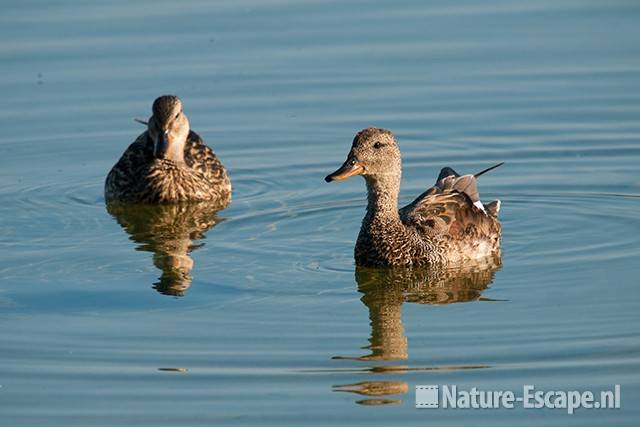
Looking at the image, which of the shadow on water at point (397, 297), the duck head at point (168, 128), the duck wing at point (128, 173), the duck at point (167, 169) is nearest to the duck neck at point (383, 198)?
the shadow on water at point (397, 297)

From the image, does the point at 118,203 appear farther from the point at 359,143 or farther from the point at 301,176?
the point at 359,143

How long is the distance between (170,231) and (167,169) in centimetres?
148

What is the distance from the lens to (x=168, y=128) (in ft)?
51.2

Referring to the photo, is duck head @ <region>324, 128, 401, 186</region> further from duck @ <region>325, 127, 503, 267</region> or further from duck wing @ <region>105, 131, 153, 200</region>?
duck wing @ <region>105, 131, 153, 200</region>

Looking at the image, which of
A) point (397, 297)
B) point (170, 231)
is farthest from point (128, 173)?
point (397, 297)

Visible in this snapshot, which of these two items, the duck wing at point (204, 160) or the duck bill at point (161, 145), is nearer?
the duck wing at point (204, 160)

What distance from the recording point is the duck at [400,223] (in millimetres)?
12125

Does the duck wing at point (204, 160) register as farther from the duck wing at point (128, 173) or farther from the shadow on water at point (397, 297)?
the shadow on water at point (397, 297)

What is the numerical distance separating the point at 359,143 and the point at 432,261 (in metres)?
1.12

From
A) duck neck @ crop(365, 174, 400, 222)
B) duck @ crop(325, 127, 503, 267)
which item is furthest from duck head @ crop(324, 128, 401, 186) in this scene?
duck neck @ crop(365, 174, 400, 222)

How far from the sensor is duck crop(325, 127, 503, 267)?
39.8 feet

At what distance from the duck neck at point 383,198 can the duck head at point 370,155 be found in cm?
15

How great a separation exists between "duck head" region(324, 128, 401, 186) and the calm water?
796mm

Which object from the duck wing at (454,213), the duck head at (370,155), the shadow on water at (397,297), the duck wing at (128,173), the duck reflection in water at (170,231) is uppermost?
the duck head at (370,155)
